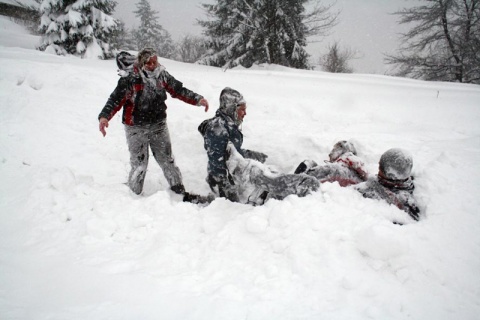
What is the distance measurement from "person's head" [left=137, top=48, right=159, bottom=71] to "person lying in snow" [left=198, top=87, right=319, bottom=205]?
0.98m

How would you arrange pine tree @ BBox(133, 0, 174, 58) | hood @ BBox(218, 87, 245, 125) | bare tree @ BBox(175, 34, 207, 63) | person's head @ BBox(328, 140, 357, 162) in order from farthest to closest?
bare tree @ BBox(175, 34, 207, 63) < pine tree @ BBox(133, 0, 174, 58) < person's head @ BBox(328, 140, 357, 162) < hood @ BBox(218, 87, 245, 125)

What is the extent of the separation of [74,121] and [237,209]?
4465mm

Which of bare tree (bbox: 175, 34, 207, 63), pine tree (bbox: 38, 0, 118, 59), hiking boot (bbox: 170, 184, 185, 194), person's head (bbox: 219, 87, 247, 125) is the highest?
bare tree (bbox: 175, 34, 207, 63)

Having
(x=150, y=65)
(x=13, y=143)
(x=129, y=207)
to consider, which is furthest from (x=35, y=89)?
(x=129, y=207)

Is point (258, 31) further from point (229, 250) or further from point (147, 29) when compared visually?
point (147, 29)

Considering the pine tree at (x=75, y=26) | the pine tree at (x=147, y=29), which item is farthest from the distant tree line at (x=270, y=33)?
the pine tree at (x=147, y=29)

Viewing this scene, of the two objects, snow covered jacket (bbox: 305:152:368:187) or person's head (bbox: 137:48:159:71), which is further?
snow covered jacket (bbox: 305:152:368:187)

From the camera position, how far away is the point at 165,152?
390cm

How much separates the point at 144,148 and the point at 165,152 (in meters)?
0.30

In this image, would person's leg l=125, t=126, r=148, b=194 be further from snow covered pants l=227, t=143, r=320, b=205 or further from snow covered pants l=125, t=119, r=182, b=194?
snow covered pants l=227, t=143, r=320, b=205

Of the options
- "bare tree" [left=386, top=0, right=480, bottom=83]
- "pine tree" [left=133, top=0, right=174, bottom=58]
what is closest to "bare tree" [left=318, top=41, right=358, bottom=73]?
"bare tree" [left=386, top=0, right=480, bottom=83]

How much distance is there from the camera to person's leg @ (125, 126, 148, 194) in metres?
3.58

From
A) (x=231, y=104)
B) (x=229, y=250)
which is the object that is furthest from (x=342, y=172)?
(x=229, y=250)

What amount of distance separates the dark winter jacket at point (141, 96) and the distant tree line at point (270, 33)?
46.7ft
